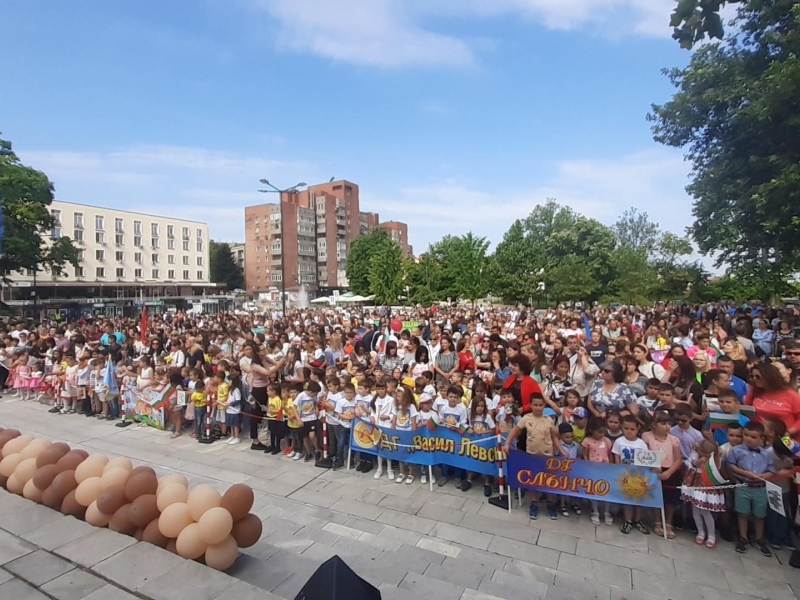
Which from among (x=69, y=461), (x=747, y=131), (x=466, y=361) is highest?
(x=747, y=131)

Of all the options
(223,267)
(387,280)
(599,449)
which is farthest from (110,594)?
(223,267)

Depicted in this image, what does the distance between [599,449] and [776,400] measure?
209cm

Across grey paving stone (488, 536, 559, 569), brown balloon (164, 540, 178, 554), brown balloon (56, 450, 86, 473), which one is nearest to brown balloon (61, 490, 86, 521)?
brown balloon (56, 450, 86, 473)

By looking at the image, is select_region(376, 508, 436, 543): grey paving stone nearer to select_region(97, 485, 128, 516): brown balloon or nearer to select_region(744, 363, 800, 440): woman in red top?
select_region(97, 485, 128, 516): brown balloon

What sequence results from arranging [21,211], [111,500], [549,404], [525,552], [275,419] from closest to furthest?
[111,500], [525,552], [549,404], [275,419], [21,211]

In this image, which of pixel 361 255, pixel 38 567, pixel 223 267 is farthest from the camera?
pixel 223 267

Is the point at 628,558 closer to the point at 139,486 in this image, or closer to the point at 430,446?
the point at 430,446

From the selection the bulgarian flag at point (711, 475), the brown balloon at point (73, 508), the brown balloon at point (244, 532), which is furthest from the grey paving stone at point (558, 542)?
the brown balloon at point (73, 508)

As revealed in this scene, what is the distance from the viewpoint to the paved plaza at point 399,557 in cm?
351

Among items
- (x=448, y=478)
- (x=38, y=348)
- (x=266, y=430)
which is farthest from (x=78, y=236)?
(x=448, y=478)

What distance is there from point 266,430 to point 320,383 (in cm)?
187

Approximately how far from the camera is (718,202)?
64.2ft

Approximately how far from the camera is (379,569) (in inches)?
189

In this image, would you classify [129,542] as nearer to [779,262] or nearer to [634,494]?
[634,494]
